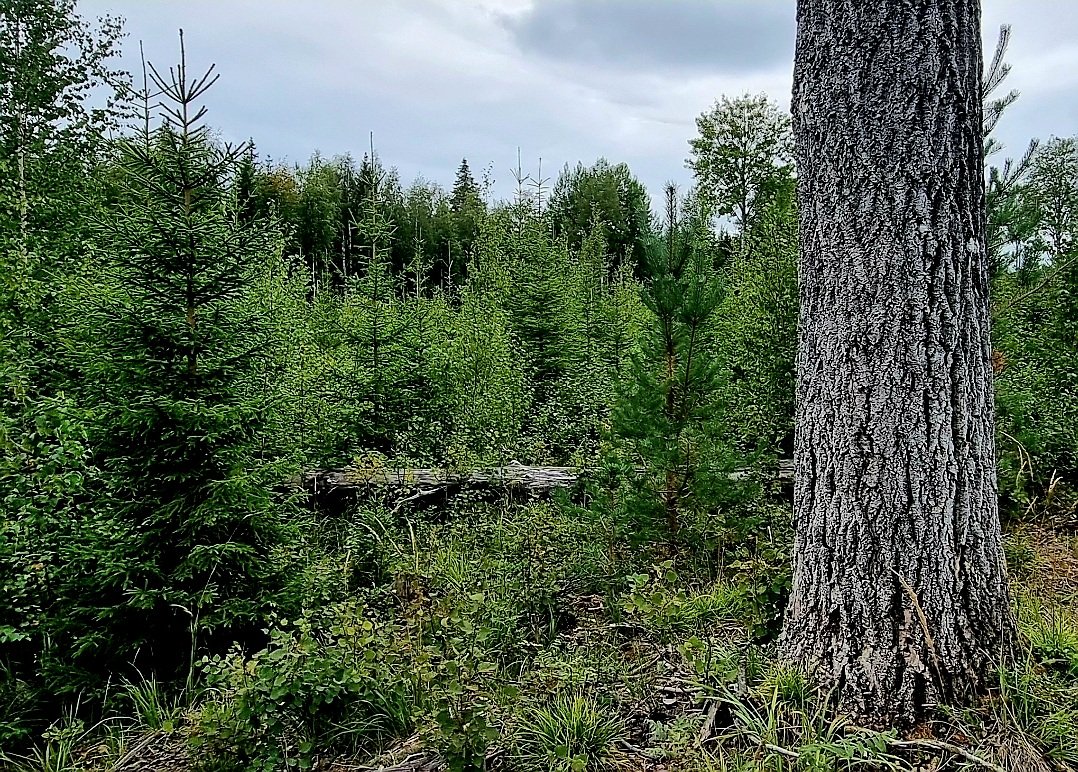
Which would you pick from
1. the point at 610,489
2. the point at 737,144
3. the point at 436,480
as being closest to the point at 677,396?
the point at 610,489

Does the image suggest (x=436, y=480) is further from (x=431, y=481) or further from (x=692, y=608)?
(x=692, y=608)

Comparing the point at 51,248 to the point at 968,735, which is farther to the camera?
the point at 51,248

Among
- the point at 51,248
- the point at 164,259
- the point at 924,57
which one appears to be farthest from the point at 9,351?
the point at 924,57

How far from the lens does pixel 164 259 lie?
128 inches

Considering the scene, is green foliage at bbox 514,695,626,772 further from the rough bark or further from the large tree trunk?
the rough bark

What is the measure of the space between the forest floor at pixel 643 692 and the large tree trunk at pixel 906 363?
15 cm

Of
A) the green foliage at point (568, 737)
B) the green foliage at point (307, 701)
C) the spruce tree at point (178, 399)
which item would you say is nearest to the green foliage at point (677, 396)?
the green foliage at point (568, 737)

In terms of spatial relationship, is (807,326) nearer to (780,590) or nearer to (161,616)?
(780,590)

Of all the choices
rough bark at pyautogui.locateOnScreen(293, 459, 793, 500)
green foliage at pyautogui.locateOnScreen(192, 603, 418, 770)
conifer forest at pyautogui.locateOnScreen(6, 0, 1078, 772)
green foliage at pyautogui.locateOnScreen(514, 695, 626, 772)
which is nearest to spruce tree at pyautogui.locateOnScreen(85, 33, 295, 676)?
conifer forest at pyautogui.locateOnScreen(6, 0, 1078, 772)

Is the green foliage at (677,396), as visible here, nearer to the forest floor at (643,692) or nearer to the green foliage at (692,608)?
the forest floor at (643,692)

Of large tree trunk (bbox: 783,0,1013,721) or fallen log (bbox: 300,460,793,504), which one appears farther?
fallen log (bbox: 300,460,793,504)

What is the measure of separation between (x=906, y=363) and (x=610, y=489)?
2.22 m

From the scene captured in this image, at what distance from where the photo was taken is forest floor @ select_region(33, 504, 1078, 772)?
1893mm

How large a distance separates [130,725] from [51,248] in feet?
13.7
